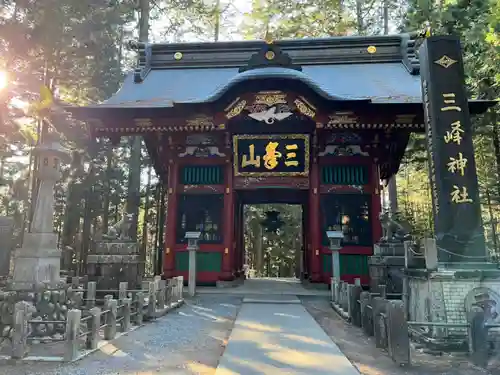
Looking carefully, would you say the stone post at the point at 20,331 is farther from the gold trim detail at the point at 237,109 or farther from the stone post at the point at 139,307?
the gold trim detail at the point at 237,109

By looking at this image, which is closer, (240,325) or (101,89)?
(240,325)

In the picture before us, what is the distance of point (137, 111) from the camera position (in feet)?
41.1

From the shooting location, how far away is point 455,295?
575 centimetres

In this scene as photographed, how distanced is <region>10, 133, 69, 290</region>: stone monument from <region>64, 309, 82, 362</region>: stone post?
184cm

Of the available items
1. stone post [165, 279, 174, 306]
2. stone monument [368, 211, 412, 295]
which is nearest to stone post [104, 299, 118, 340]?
stone post [165, 279, 174, 306]

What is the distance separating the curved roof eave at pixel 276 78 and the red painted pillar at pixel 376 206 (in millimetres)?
2815

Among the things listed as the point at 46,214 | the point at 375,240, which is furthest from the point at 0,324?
the point at 375,240

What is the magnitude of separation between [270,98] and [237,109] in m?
1.12

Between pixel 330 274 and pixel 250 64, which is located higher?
pixel 250 64

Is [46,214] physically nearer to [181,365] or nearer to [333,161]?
[181,365]

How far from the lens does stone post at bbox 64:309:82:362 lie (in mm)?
4816

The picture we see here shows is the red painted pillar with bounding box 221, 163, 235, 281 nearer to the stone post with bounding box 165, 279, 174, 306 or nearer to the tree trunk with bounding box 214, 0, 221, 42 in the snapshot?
the stone post with bounding box 165, 279, 174, 306

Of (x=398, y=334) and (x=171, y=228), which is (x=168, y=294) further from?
(x=398, y=334)

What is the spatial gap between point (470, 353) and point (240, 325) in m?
3.54
